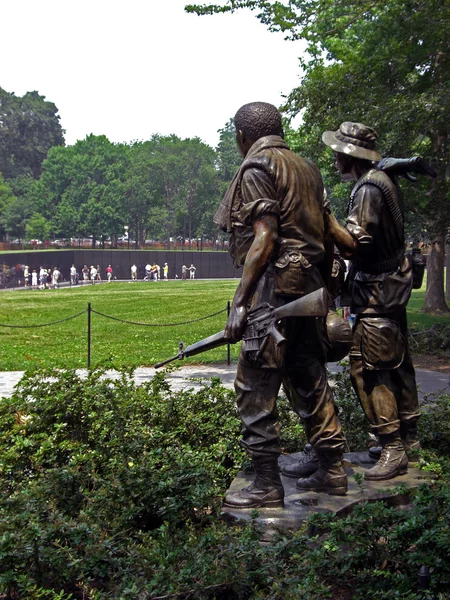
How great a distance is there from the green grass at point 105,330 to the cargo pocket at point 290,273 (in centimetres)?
312

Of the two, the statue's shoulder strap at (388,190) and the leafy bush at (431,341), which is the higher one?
the statue's shoulder strap at (388,190)

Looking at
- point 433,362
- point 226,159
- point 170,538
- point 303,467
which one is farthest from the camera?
point 226,159

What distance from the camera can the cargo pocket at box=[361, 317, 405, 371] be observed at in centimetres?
511

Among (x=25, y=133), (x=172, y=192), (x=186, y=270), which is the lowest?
(x=186, y=270)

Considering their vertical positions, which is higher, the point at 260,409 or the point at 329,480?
the point at 260,409

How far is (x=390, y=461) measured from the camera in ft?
16.5

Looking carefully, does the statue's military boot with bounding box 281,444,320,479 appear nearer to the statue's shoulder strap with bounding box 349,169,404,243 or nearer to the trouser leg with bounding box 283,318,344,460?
the trouser leg with bounding box 283,318,344,460

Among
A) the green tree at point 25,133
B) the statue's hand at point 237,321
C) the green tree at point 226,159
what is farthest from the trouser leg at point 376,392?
the green tree at point 25,133

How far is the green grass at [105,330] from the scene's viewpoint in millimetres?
15148

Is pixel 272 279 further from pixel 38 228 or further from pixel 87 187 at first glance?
pixel 87 187

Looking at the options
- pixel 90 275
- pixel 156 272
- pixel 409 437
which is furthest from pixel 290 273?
pixel 156 272

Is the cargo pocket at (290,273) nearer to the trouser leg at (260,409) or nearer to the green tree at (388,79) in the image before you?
the trouser leg at (260,409)

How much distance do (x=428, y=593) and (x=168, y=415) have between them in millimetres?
3320

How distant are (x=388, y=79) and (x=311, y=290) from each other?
10.7m
